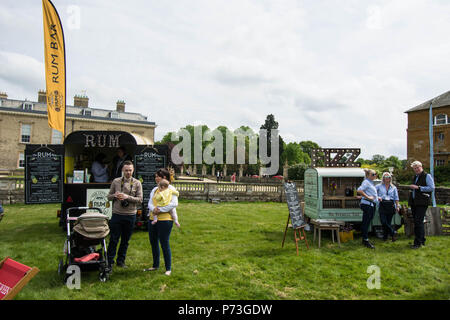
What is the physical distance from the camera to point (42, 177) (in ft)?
31.0

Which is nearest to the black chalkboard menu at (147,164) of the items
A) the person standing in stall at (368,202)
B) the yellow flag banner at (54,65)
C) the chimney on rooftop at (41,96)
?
the yellow flag banner at (54,65)

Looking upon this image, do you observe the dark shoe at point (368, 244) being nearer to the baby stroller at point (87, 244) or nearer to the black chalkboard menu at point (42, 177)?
the baby stroller at point (87, 244)

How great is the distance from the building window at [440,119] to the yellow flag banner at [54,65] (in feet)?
159

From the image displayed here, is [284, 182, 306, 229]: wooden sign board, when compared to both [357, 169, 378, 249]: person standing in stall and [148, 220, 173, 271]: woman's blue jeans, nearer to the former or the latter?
[357, 169, 378, 249]: person standing in stall

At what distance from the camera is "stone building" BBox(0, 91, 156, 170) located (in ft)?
153

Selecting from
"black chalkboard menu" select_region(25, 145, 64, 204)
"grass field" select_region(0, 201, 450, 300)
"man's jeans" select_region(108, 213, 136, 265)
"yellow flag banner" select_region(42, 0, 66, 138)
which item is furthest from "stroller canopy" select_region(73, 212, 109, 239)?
"yellow flag banner" select_region(42, 0, 66, 138)

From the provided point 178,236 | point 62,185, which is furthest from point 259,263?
point 62,185

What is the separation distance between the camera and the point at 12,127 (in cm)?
4694

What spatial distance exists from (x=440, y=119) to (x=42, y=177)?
49.9 m

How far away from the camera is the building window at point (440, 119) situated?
41.4 metres

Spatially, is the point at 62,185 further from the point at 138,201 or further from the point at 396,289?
the point at 396,289

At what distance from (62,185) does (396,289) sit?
9672 mm

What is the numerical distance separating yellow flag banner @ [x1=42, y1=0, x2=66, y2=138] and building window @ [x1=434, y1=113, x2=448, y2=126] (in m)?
48.4

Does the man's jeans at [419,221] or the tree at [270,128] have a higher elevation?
the tree at [270,128]
